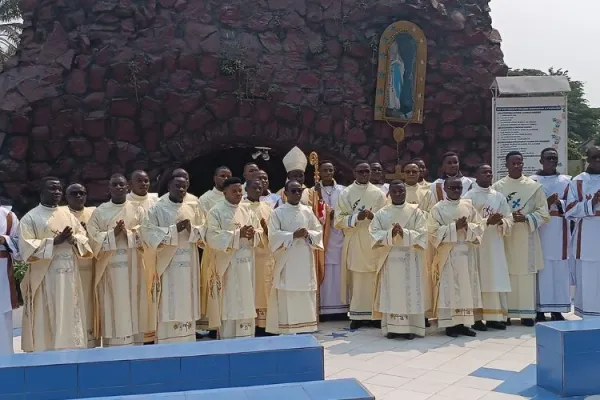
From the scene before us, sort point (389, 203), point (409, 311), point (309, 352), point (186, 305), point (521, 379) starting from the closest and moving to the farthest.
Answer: point (309, 352), point (521, 379), point (186, 305), point (409, 311), point (389, 203)

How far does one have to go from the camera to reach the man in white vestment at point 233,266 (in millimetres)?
6520

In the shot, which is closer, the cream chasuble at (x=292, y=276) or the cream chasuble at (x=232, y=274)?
the cream chasuble at (x=232, y=274)

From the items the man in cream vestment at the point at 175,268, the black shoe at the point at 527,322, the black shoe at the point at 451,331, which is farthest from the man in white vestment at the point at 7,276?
the black shoe at the point at 527,322

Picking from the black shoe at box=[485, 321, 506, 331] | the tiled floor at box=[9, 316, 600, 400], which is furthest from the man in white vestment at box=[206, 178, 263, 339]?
the black shoe at box=[485, 321, 506, 331]

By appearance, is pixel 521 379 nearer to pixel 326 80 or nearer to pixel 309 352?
pixel 309 352

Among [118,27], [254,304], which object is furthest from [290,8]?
[254,304]

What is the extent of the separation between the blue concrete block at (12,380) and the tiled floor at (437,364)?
2630 millimetres

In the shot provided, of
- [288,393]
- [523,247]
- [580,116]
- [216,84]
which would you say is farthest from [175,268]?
[580,116]

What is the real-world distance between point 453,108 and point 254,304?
21.1ft

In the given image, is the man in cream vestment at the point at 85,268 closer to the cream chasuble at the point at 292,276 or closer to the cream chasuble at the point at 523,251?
the cream chasuble at the point at 292,276

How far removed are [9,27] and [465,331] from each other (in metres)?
25.4

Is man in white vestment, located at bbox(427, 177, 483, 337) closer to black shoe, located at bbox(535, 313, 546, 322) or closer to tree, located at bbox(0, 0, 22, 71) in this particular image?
black shoe, located at bbox(535, 313, 546, 322)

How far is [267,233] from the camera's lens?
7.15 m

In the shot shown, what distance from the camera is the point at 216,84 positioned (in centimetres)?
1083
